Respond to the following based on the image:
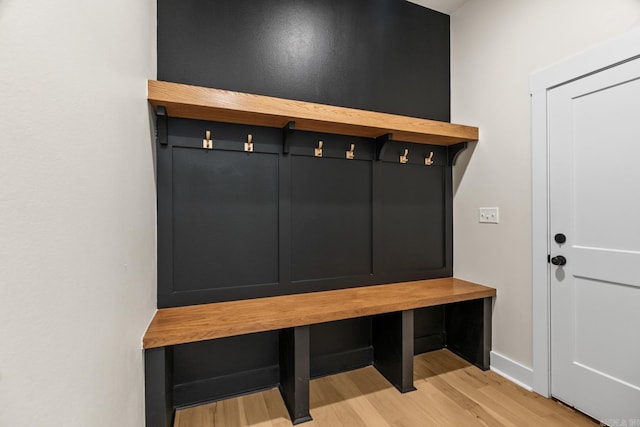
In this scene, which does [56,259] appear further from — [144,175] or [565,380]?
[565,380]

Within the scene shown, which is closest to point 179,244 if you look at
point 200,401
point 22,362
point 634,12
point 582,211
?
point 200,401

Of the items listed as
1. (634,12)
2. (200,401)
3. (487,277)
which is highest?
(634,12)

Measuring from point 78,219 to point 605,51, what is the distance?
2594mm

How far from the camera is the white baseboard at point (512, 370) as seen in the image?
6.62 feet

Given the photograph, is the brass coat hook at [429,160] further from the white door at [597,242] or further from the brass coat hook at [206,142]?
the brass coat hook at [206,142]


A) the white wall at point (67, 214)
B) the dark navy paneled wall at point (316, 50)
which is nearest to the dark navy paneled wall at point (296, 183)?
the dark navy paneled wall at point (316, 50)

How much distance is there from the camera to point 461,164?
8.43 ft

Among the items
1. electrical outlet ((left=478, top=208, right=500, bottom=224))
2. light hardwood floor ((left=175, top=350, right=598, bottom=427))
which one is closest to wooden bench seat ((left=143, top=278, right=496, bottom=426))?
light hardwood floor ((left=175, top=350, right=598, bottom=427))

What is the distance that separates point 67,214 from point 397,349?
2.05 meters

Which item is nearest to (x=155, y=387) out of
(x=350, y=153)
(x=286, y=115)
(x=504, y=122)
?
(x=286, y=115)

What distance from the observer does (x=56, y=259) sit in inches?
23.8

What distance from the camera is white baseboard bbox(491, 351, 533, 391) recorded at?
202 cm

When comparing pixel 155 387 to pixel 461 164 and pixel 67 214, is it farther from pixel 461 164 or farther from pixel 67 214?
pixel 461 164

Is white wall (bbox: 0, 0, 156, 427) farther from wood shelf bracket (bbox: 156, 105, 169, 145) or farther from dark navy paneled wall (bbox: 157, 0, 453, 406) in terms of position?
dark navy paneled wall (bbox: 157, 0, 453, 406)
